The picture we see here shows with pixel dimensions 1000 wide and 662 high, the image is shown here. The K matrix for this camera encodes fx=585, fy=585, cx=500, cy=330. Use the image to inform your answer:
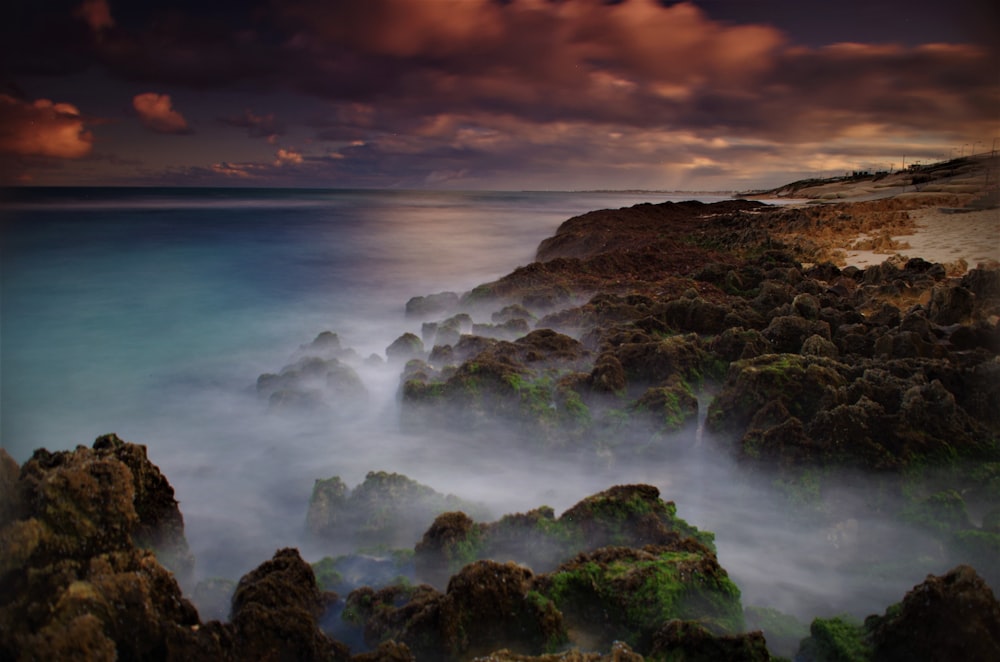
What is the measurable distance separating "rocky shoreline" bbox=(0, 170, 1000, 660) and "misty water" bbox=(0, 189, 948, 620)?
0.15 meters

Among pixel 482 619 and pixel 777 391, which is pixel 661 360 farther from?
pixel 482 619

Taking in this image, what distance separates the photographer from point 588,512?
9.68 feet

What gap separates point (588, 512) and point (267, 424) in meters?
3.45

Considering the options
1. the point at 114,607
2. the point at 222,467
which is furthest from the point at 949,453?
the point at 222,467

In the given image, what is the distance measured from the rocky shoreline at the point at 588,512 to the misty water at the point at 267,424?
0.15 m

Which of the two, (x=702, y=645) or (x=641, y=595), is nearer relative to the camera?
(x=702, y=645)

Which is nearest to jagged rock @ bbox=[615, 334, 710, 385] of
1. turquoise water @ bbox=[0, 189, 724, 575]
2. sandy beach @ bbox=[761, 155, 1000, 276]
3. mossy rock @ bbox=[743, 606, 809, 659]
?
turquoise water @ bbox=[0, 189, 724, 575]

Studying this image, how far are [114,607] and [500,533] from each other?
169cm

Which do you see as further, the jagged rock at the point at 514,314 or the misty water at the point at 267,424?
the jagged rock at the point at 514,314

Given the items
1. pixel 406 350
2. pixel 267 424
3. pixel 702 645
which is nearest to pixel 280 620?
pixel 702 645

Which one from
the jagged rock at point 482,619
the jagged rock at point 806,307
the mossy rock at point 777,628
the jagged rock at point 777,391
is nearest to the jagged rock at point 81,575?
the jagged rock at point 482,619

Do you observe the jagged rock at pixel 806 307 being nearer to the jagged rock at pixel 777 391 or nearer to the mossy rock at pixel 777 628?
the jagged rock at pixel 777 391

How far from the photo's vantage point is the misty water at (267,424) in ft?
10.5

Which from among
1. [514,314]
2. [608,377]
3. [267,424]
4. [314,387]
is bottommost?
[267,424]
